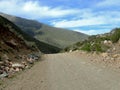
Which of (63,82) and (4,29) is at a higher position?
(4,29)

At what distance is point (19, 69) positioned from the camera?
18.6 meters

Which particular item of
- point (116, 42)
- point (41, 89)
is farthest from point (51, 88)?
point (116, 42)

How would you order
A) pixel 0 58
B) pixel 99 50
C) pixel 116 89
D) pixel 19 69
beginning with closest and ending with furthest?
pixel 116 89 → pixel 19 69 → pixel 0 58 → pixel 99 50

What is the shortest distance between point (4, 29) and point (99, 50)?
1055 centimetres

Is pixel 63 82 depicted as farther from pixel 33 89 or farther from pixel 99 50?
pixel 99 50

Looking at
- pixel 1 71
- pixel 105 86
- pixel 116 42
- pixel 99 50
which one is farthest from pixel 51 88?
pixel 116 42

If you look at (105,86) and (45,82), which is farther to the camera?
(45,82)

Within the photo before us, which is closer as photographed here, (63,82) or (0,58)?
(63,82)

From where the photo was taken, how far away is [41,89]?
36.8 ft

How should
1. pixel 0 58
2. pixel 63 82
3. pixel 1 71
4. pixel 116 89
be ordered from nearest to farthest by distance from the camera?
pixel 116 89 < pixel 63 82 < pixel 1 71 < pixel 0 58

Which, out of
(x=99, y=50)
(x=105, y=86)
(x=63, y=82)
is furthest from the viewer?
(x=99, y=50)

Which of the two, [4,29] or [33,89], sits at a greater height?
[4,29]

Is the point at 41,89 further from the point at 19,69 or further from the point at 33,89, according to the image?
the point at 19,69

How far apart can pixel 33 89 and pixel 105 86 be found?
2.83 m
